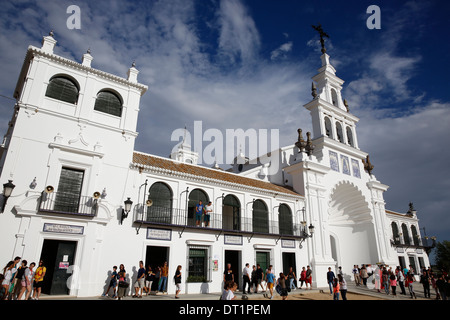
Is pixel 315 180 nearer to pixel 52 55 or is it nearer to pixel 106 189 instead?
pixel 106 189

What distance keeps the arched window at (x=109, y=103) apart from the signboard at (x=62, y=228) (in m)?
6.18

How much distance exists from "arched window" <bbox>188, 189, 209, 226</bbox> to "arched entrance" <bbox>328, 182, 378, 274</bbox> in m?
12.5

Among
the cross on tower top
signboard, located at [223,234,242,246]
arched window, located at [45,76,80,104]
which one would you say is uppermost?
the cross on tower top

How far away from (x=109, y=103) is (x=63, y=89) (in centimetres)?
224

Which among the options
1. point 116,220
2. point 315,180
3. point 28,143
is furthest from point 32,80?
point 315,180

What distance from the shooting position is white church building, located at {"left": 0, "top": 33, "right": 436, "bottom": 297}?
39.8ft

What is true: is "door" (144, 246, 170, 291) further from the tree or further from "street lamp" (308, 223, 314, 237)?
the tree

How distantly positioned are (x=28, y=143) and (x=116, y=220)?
5111 millimetres

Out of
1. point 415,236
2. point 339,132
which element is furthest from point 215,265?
point 415,236

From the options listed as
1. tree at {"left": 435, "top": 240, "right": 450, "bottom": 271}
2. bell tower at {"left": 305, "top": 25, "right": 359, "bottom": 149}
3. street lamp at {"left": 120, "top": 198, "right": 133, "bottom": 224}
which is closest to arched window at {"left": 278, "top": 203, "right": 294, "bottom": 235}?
bell tower at {"left": 305, "top": 25, "right": 359, "bottom": 149}

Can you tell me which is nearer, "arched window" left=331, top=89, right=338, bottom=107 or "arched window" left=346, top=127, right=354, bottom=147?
"arched window" left=346, top=127, right=354, bottom=147

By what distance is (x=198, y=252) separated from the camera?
15727 mm

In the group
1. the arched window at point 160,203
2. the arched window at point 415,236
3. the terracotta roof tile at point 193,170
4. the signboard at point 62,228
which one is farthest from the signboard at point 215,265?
the arched window at point 415,236

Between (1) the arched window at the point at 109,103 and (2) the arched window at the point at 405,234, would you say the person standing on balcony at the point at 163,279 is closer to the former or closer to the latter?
(1) the arched window at the point at 109,103
